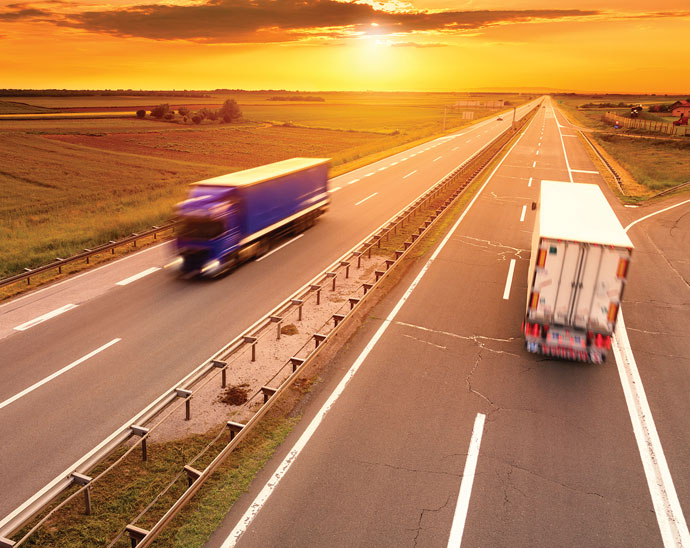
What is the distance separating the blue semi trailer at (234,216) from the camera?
14594 mm

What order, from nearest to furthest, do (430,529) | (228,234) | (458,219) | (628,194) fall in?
(430,529)
(228,234)
(458,219)
(628,194)

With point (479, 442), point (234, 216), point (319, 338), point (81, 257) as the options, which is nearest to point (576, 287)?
point (479, 442)

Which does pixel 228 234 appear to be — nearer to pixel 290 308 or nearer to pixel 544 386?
pixel 290 308

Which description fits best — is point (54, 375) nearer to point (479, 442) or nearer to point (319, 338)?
point (319, 338)

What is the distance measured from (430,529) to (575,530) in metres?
2.00

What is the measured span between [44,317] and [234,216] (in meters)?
6.16

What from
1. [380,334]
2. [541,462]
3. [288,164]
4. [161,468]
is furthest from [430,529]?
[288,164]

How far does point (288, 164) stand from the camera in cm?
2073

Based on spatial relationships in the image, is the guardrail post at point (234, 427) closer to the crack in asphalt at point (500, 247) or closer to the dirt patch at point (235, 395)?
the dirt patch at point (235, 395)

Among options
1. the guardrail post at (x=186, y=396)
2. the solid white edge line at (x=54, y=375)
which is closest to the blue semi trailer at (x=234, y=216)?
the solid white edge line at (x=54, y=375)

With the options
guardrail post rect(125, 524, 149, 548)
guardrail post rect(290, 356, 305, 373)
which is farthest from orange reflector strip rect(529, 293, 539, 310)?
guardrail post rect(125, 524, 149, 548)

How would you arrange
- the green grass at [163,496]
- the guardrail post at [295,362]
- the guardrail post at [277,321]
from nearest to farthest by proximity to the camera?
the green grass at [163,496] → the guardrail post at [295,362] → the guardrail post at [277,321]

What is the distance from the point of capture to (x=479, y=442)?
26.1 ft

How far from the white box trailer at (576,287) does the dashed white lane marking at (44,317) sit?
488 inches
